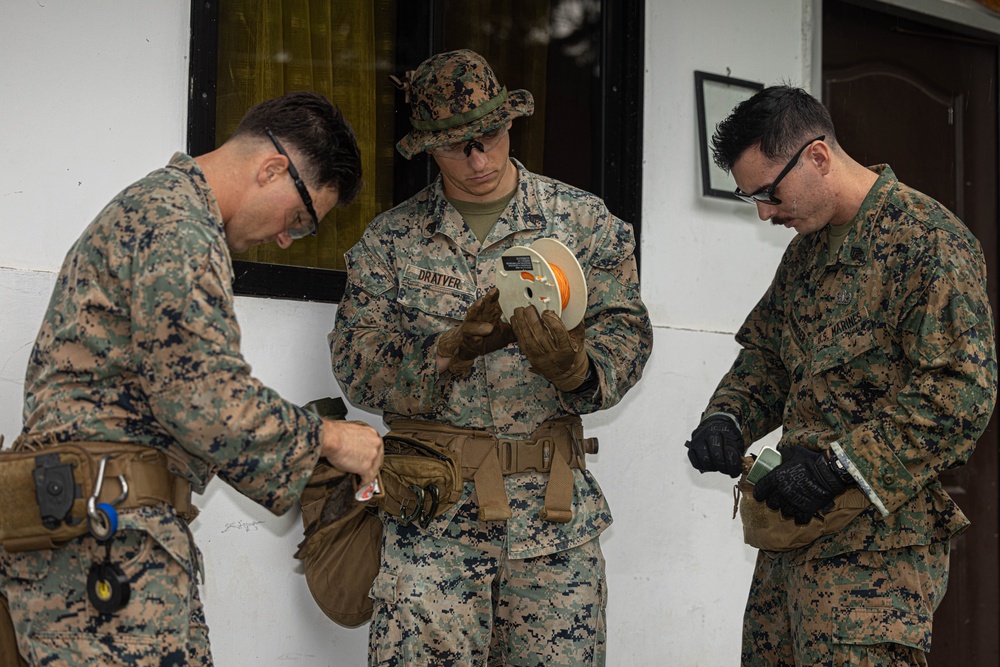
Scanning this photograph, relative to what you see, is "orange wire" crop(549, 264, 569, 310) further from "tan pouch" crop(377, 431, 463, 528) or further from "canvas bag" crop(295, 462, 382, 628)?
"canvas bag" crop(295, 462, 382, 628)

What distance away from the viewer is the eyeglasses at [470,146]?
3.37 meters

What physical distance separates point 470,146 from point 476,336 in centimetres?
61

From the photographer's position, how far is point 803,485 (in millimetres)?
2955

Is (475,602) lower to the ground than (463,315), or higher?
lower

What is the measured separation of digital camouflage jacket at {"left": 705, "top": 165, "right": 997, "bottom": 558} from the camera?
9.37ft

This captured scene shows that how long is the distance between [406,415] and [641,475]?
5.32ft

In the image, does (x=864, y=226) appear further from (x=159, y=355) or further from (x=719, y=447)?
(x=159, y=355)

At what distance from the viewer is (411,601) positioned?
3.16 meters

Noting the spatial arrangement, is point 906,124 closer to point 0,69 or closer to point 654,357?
point 654,357

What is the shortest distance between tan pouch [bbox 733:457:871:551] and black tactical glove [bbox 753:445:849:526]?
2 cm

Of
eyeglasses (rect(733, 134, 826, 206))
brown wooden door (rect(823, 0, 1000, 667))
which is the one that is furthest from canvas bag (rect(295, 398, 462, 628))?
brown wooden door (rect(823, 0, 1000, 667))

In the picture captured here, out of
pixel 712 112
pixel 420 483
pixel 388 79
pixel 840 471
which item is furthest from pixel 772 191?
pixel 712 112

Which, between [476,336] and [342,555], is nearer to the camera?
[476,336]

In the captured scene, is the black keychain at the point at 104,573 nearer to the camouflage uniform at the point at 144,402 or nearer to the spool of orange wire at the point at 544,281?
the camouflage uniform at the point at 144,402
